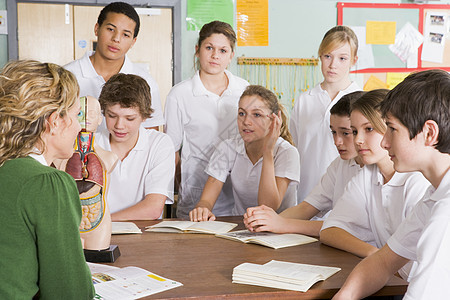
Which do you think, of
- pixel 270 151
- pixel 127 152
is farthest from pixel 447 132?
pixel 127 152

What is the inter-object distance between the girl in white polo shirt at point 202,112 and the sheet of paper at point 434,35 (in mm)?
2415

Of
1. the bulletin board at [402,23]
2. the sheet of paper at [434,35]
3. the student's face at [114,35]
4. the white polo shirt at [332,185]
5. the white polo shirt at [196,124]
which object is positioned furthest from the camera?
the sheet of paper at [434,35]

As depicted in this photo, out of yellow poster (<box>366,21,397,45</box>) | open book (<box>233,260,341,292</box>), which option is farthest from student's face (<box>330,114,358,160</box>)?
yellow poster (<box>366,21,397,45</box>)

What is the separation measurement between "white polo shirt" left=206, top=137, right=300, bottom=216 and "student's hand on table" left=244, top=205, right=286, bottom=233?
21.5 inches

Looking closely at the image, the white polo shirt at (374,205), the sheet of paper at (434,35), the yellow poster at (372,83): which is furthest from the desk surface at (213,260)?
the sheet of paper at (434,35)

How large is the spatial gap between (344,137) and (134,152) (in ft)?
3.10

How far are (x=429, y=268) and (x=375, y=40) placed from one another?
144 inches

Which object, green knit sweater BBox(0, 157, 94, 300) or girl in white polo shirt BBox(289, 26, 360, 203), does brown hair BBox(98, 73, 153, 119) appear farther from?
green knit sweater BBox(0, 157, 94, 300)

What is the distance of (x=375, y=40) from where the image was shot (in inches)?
177

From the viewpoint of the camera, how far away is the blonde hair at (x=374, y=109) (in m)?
1.84

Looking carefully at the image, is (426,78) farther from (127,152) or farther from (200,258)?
(127,152)

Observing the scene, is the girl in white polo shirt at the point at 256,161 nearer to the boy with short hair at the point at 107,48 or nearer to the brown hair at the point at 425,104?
the boy with short hair at the point at 107,48

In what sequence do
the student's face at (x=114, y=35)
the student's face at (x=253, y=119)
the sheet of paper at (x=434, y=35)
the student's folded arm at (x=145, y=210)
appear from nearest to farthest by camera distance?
the student's folded arm at (x=145, y=210)
the student's face at (x=253, y=119)
the student's face at (x=114, y=35)
the sheet of paper at (x=434, y=35)

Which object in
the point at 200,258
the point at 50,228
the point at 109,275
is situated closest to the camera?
the point at 50,228
